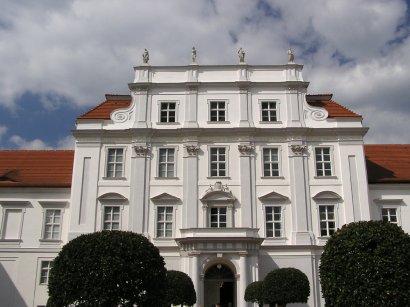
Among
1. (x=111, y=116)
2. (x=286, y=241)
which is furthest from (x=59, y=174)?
(x=286, y=241)

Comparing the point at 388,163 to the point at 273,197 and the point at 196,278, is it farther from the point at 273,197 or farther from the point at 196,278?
the point at 196,278

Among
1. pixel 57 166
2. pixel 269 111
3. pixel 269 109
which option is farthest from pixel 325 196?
pixel 57 166

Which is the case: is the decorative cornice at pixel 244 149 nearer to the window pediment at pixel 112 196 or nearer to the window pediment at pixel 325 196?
the window pediment at pixel 325 196

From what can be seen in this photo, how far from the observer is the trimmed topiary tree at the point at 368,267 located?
45.9 feet

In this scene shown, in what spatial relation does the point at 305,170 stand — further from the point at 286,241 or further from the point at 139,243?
the point at 139,243

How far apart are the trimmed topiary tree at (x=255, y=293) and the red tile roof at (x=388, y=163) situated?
37.9ft

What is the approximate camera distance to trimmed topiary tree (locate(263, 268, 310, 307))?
22.1 meters

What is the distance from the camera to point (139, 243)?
1556 centimetres

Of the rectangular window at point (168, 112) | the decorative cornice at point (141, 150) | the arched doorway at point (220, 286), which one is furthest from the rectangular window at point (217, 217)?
the rectangular window at point (168, 112)

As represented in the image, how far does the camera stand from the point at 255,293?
23547mm

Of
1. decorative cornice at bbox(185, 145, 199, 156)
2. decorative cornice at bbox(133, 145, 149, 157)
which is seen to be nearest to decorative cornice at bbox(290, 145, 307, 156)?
decorative cornice at bbox(185, 145, 199, 156)

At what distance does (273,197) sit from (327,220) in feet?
11.5

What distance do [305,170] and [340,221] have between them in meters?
3.71

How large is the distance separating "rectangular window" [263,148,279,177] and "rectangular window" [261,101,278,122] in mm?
2100
